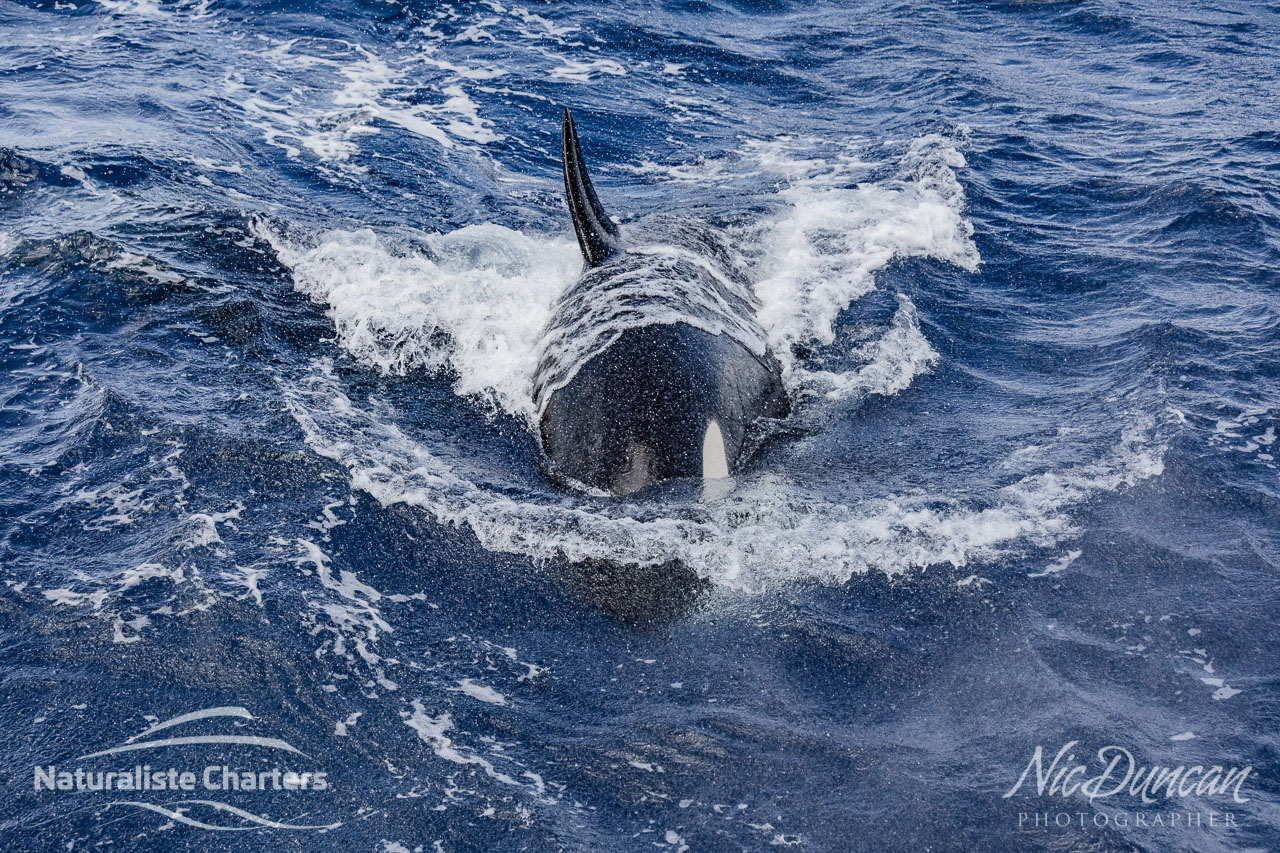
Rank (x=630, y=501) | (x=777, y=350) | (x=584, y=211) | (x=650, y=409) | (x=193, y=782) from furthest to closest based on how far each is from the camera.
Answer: (x=584, y=211) → (x=777, y=350) → (x=650, y=409) → (x=630, y=501) → (x=193, y=782)

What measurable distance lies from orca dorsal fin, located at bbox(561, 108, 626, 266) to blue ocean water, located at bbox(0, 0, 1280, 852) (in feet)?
3.06

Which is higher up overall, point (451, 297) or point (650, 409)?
point (650, 409)

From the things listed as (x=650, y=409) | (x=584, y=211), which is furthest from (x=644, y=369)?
(x=584, y=211)

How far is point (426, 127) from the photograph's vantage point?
755 inches

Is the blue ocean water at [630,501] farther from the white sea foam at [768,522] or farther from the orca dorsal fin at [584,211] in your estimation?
the orca dorsal fin at [584,211]

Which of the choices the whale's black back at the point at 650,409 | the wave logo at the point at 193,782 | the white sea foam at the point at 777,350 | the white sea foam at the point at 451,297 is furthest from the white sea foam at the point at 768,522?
the wave logo at the point at 193,782

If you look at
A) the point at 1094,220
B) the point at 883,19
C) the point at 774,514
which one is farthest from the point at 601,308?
the point at 883,19

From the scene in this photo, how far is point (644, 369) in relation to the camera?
10.1m

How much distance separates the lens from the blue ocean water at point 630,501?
23.1 feet

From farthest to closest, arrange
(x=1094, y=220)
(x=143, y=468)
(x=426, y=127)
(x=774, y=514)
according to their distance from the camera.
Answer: (x=426, y=127) < (x=1094, y=220) < (x=143, y=468) < (x=774, y=514)

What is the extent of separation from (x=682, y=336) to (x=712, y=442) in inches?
52.4

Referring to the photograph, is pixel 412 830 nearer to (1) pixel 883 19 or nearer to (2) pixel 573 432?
(2) pixel 573 432

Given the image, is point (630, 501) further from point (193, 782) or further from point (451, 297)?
point (451, 297)

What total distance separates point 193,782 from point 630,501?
409 cm
